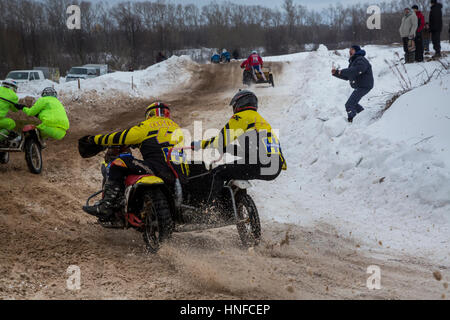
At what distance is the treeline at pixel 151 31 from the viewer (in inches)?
2318

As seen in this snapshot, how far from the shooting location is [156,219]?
555cm

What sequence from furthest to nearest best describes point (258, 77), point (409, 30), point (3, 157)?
point (258, 77)
point (409, 30)
point (3, 157)

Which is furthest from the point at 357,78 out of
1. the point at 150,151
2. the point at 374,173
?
the point at 150,151

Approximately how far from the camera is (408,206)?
7.48 meters

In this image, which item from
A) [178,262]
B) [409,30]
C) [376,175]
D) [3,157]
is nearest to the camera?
[178,262]

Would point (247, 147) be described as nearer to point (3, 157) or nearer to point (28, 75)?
point (3, 157)

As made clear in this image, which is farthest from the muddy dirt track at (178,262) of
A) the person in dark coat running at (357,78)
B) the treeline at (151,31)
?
the treeline at (151,31)

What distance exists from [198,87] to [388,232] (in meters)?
18.5

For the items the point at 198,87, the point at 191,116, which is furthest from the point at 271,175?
the point at 198,87

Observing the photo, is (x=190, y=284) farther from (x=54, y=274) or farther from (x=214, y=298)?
(x=54, y=274)

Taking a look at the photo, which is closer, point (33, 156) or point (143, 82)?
point (33, 156)

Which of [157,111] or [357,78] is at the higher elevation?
[357,78]

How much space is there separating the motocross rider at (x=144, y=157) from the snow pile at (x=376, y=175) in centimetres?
270

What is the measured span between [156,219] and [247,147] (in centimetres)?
142
